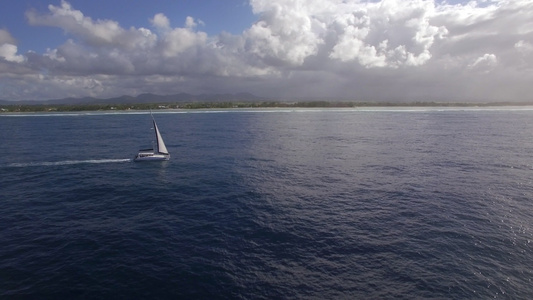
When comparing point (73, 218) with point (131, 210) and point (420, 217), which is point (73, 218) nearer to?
point (131, 210)

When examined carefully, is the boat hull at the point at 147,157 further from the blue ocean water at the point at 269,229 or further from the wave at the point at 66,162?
the wave at the point at 66,162

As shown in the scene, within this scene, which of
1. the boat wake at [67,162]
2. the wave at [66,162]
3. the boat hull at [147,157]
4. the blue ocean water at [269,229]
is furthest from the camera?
the boat hull at [147,157]

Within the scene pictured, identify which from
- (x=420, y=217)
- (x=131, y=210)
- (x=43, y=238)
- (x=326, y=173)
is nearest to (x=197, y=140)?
(x=326, y=173)

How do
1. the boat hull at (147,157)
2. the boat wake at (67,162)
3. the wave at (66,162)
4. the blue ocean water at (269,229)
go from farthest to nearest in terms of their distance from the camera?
the boat hull at (147,157), the boat wake at (67,162), the wave at (66,162), the blue ocean water at (269,229)

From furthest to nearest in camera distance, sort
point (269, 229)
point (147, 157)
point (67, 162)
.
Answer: point (147, 157) → point (67, 162) → point (269, 229)

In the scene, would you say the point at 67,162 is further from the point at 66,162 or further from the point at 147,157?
the point at 147,157

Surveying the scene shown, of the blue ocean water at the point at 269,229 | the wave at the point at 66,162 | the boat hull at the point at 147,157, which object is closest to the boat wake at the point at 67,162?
the wave at the point at 66,162

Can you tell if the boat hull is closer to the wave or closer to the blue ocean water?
the blue ocean water

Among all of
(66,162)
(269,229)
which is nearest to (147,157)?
(66,162)
